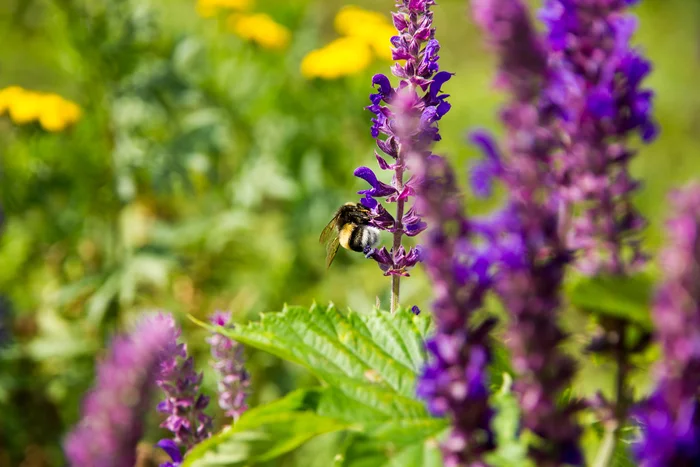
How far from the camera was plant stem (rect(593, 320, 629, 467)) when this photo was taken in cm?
124

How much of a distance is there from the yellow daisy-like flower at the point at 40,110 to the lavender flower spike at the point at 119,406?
4610 millimetres

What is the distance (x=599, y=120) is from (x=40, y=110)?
483 cm

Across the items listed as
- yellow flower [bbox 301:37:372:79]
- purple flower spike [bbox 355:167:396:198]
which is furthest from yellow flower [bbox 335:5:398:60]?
purple flower spike [bbox 355:167:396:198]

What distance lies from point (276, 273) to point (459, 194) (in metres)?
4.70

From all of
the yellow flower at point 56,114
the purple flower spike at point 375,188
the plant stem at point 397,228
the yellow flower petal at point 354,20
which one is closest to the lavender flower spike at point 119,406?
the plant stem at point 397,228

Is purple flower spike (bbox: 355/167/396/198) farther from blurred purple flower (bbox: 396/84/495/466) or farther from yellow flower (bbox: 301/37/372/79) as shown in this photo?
yellow flower (bbox: 301/37/372/79)

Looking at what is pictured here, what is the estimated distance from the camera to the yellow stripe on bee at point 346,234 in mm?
2900

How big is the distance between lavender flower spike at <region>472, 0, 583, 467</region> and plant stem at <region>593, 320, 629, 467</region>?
16cm

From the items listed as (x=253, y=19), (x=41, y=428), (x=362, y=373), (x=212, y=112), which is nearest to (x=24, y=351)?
(x=41, y=428)

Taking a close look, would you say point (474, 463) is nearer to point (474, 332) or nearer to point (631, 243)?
point (474, 332)

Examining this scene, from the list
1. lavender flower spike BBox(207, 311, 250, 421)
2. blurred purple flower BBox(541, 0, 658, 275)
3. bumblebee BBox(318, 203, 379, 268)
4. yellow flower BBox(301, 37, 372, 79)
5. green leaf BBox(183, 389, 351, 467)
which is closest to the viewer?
blurred purple flower BBox(541, 0, 658, 275)

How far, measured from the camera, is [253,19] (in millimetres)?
6484

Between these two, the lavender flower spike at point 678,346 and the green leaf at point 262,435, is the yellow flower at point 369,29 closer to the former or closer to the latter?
the green leaf at point 262,435

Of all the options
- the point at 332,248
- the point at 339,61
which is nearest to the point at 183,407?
the point at 332,248
